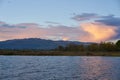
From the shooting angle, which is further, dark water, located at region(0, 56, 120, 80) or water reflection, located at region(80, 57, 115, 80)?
water reflection, located at region(80, 57, 115, 80)

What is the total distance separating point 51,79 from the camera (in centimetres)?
5094

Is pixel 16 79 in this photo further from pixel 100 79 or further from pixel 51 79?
pixel 100 79

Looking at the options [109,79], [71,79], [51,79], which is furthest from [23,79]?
[109,79]

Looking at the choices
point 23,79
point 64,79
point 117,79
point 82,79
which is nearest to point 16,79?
point 23,79

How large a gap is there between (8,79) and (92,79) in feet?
50.4

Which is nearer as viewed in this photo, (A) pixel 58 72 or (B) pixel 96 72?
(A) pixel 58 72

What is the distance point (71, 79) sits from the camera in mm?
51531

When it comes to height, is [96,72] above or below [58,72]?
below

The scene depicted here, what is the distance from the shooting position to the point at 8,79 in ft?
164

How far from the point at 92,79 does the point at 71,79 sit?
3.90 m

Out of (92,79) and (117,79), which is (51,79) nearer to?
(92,79)

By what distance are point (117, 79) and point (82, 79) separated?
21.4ft

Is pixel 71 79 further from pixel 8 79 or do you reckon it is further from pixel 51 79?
pixel 8 79

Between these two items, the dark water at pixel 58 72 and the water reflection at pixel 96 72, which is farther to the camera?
the water reflection at pixel 96 72
